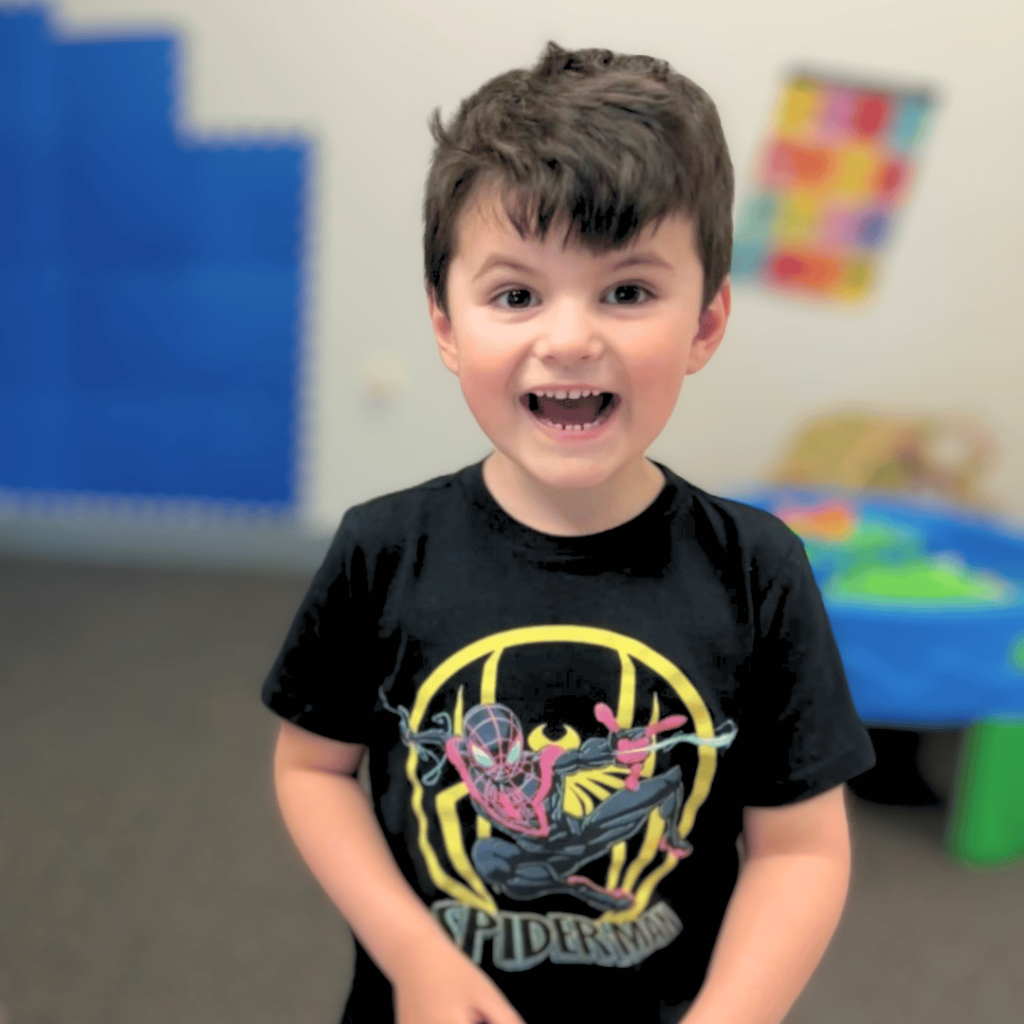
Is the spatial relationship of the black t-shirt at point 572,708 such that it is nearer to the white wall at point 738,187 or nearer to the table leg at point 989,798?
the table leg at point 989,798

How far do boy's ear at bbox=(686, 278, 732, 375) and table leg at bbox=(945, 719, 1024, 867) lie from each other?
3.80 feet

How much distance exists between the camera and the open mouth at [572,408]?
56cm

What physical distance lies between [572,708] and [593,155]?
1.02ft

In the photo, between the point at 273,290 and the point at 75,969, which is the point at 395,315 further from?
the point at 75,969

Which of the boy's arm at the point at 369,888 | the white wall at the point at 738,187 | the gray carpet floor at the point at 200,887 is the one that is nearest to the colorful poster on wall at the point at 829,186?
the white wall at the point at 738,187

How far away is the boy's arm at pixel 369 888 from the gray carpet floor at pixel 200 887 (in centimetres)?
70

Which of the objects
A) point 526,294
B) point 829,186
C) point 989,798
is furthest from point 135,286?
point 526,294

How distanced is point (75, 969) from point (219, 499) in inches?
66.6

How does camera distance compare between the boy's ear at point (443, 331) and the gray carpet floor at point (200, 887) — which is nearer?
the boy's ear at point (443, 331)

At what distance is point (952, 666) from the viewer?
1.47 m

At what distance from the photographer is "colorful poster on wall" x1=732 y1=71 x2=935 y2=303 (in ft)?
7.59

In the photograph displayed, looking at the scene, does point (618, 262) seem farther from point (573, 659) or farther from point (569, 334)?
point (573, 659)

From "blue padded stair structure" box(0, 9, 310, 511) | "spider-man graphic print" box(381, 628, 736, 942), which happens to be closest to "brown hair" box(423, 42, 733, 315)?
→ "spider-man graphic print" box(381, 628, 736, 942)

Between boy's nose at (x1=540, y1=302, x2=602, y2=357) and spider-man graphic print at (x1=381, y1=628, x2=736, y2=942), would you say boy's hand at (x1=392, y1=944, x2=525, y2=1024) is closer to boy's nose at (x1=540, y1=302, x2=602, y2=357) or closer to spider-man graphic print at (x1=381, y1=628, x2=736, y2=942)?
spider-man graphic print at (x1=381, y1=628, x2=736, y2=942)
